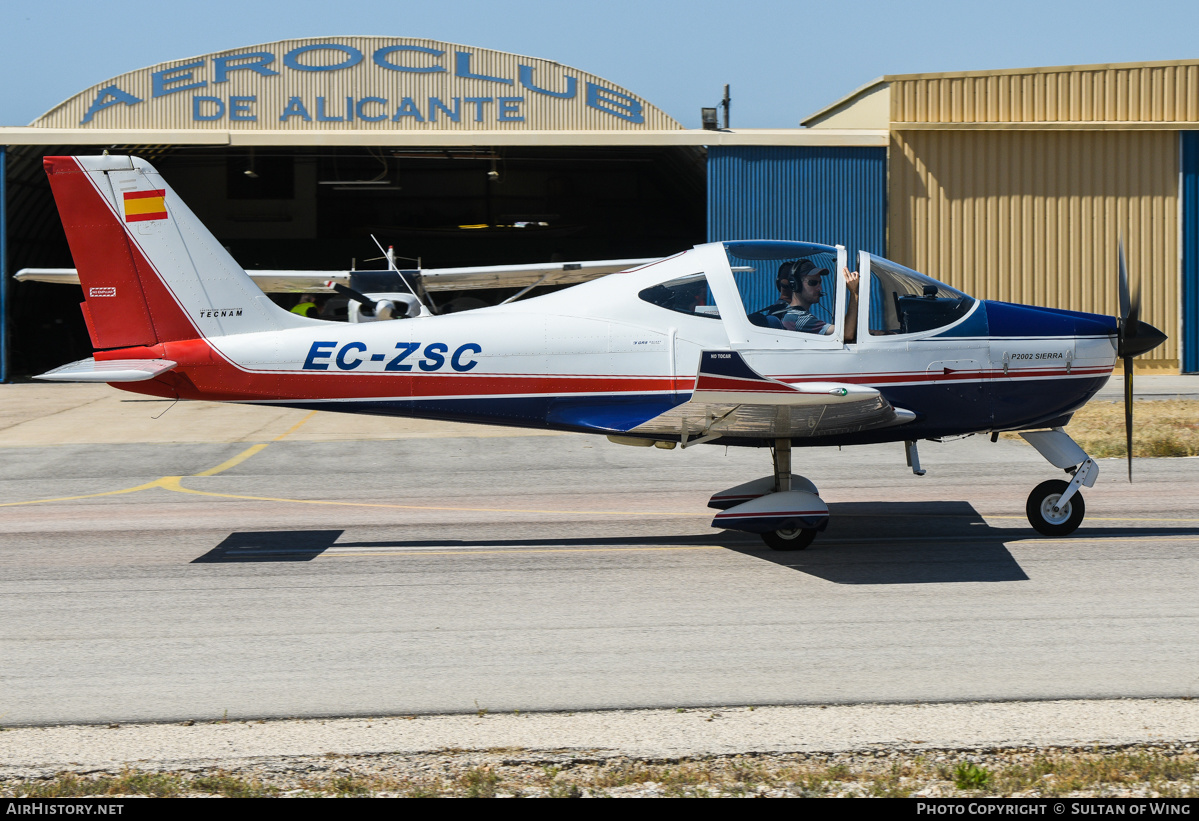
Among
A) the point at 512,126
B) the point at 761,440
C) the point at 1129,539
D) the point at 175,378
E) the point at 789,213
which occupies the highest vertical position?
the point at 512,126

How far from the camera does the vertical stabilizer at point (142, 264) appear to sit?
25.9 feet

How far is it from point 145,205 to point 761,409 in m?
4.83

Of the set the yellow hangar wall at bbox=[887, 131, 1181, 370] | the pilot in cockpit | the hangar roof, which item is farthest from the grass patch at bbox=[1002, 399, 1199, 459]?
the hangar roof

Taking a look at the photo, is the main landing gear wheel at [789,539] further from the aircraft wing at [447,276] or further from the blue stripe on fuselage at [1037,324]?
the aircraft wing at [447,276]

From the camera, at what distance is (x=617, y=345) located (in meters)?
7.99

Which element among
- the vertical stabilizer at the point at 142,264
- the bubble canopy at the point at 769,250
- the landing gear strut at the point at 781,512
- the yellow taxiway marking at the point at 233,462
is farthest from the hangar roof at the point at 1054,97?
the vertical stabilizer at the point at 142,264

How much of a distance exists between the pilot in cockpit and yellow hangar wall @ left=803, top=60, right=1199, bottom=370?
18.2 metres

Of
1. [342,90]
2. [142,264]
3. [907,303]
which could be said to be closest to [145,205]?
[142,264]

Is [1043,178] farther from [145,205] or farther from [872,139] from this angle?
[145,205]

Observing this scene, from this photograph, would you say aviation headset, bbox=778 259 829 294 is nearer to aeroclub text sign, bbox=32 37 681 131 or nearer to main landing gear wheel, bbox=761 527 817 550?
main landing gear wheel, bbox=761 527 817 550

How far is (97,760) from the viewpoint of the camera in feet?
14.5
